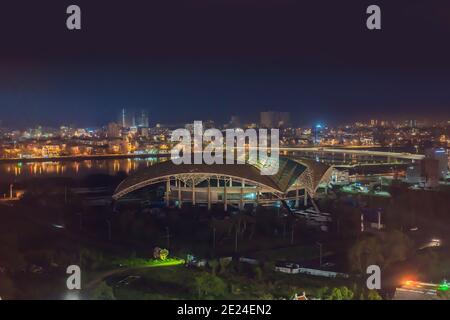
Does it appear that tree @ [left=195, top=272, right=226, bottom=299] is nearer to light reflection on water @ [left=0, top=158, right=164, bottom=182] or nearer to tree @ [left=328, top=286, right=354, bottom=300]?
tree @ [left=328, top=286, right=354, bottom=300]

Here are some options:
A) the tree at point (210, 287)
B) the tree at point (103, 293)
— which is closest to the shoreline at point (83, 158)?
the tree at point (103, 293)

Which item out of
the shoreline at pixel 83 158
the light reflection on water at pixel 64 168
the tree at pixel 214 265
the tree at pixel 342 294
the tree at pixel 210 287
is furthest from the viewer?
the shoreline at pixel 83 158

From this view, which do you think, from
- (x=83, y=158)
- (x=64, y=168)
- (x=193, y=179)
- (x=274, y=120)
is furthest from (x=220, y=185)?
(x=274, y=120)

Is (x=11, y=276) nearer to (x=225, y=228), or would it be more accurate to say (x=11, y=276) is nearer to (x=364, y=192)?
(x=225, y=228)

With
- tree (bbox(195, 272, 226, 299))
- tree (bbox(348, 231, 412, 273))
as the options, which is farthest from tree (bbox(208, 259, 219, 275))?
tree (bbox(348, 231, 412, 273))

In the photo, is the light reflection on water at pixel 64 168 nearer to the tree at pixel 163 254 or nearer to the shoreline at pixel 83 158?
the shoreline at pixel 83 158
